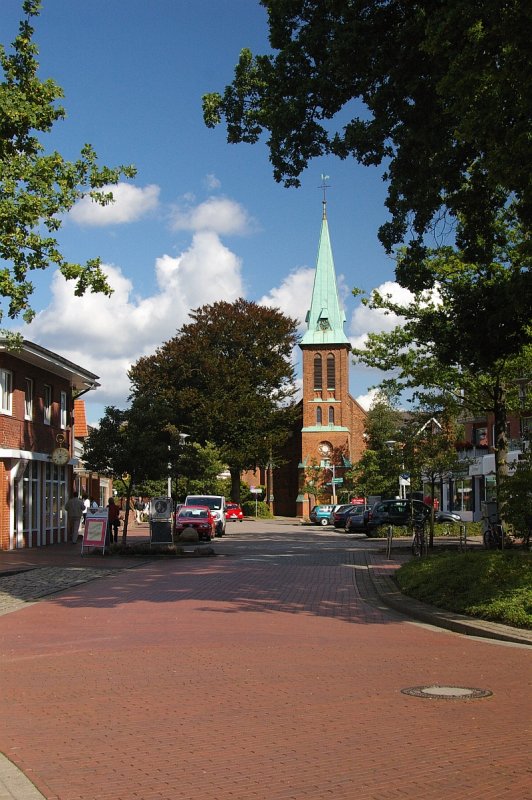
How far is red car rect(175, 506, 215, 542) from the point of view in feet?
127

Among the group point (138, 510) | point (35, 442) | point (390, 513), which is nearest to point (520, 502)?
point (35, 442)

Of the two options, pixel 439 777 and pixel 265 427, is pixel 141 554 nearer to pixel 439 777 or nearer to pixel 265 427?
pixel 439 777

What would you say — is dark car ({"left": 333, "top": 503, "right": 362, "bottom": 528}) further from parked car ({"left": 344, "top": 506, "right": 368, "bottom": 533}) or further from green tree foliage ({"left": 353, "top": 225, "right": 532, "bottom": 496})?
green tree foliage ({"left": 353, "top": 225, "right": 532, "bottom": 496})

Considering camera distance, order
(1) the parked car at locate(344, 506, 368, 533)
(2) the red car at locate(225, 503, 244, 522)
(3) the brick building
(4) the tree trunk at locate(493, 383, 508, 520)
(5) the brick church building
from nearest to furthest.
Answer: (4) the tree trunk at locate(493, 383, 508, 520) < (3) the brick building < (1) the parked car at locate(344, 506, 368, 533) < (2) the red car at locate(225, 503, 244, 522) < (5) the brick church building

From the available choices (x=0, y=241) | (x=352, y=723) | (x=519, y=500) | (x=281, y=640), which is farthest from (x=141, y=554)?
(x=352, y=723)

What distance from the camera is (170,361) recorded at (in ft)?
230

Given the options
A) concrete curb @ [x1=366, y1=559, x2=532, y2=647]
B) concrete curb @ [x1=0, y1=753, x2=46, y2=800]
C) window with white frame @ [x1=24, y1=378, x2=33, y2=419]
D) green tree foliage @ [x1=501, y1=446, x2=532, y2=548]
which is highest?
window with white frame @ [x1=24, y1=378, x2=33, y2=419]

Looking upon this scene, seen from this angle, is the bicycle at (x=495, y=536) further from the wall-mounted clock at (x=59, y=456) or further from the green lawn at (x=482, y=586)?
the wall-mounted clock at (x=59, y=456)

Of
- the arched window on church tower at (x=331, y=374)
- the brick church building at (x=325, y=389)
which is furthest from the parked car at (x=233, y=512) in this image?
the arched window on church tower at (x=331, y=374)

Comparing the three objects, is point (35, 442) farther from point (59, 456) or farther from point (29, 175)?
point (29, 175)

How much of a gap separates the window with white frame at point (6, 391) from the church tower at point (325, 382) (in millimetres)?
57946

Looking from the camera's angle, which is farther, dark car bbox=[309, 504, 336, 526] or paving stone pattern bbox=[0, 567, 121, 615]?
dark car bbox=[309, 504, 336, 526]

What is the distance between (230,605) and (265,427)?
2223 inches

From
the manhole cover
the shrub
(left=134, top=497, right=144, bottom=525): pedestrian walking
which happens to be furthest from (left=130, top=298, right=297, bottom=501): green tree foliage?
the manhole cover
